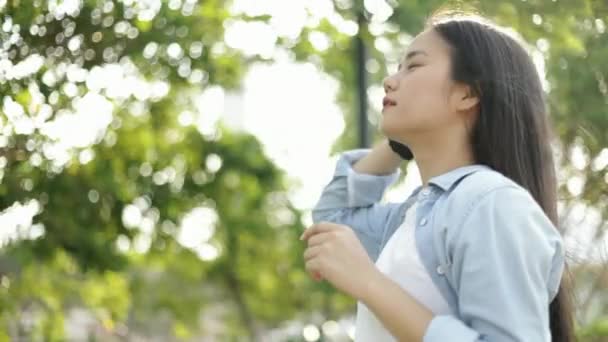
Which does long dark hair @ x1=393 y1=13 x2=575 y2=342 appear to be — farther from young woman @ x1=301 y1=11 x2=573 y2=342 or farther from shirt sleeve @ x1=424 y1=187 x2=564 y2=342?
shirt sleeve @ x1=424 y1=187 x2=564 y2=342

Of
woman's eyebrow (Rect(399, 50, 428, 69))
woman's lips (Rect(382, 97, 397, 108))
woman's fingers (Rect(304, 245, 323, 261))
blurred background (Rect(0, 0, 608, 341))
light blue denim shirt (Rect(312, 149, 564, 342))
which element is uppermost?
woman's eyebrow (Rect(399, 50, 428, 69))

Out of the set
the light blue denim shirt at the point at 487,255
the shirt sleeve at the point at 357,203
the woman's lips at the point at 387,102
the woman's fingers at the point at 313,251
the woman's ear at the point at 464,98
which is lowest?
the shirt sleeve at the point at 357,203

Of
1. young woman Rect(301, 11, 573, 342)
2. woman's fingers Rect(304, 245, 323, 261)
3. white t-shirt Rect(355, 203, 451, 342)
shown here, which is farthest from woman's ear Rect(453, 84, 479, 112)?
woman's fingers Rect(304, 245, 323, 261)

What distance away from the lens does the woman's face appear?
1488 millimetres

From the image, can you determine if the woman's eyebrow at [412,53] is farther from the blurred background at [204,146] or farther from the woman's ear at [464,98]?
the blurred background at [204,146]

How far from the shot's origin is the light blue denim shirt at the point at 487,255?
130 cm

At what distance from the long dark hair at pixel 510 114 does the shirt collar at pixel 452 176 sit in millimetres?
34

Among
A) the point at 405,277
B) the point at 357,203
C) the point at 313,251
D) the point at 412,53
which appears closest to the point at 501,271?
the point at 405,277

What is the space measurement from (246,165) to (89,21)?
8.64ft

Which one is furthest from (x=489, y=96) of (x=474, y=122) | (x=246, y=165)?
(x=246, y=165)

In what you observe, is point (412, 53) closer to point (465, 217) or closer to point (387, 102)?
point (387, 102)

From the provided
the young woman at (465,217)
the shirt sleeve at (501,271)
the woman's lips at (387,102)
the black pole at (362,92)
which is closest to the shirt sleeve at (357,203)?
the young woman at (465,217)

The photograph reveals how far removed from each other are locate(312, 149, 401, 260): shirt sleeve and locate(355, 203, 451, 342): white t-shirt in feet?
0.79

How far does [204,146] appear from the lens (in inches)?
183
